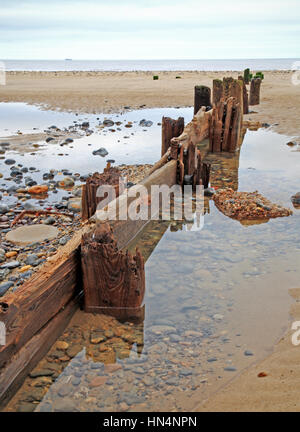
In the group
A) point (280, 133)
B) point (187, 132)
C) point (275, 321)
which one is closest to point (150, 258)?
point (275, 321)

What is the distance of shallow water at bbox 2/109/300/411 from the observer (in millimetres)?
2855

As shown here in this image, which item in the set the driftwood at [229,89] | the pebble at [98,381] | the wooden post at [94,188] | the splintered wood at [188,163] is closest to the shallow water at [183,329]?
the pebble at [98,381]

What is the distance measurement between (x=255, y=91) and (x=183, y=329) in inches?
696

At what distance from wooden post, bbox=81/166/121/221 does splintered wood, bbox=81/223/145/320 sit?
1.26 metres

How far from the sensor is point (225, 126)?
10.3 m

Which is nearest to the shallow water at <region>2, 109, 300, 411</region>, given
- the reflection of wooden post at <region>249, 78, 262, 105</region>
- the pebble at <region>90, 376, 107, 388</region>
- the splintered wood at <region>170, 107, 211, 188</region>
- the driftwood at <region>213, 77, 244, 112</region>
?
the pebble at <region>90, 376, 107, 388</region>

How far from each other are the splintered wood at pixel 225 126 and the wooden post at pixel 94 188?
5513 mm

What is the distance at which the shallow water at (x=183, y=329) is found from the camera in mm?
2855

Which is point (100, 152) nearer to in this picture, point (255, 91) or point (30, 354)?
point (30, 354)

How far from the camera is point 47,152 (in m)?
10.8

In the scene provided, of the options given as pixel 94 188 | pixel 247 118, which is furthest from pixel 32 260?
pixel 247 118

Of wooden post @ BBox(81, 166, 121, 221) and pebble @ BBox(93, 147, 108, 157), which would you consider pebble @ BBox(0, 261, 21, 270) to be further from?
pebble @ BBox(93, 147, 108, 157)

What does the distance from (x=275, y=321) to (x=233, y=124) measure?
734 cm

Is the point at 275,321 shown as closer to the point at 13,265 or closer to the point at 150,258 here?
the point at 150,258
